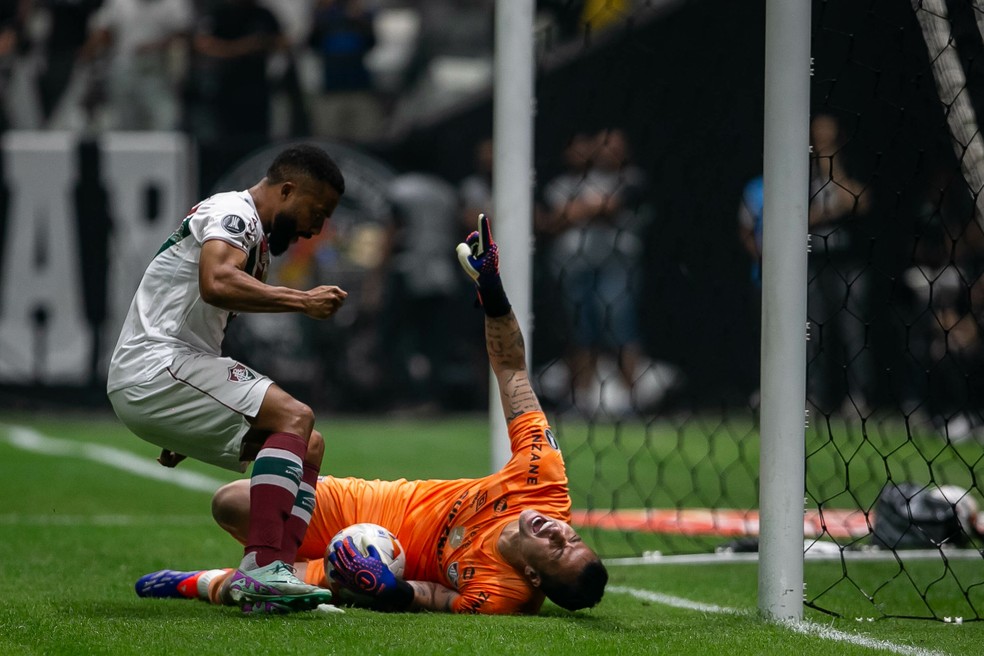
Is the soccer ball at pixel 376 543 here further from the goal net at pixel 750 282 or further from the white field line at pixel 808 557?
the white field line at pixel 808 557

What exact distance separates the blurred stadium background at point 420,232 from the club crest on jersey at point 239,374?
20.5 ft

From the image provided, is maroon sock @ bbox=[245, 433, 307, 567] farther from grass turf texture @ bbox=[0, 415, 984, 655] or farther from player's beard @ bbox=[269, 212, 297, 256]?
player's beard @ bbox=[269, 212, 297, 256]

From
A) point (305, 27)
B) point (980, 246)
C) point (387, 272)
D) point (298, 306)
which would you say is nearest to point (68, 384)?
point (387, 272)

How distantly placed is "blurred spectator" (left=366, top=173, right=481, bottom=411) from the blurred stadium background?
2cm

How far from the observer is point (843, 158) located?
7836 millimetres

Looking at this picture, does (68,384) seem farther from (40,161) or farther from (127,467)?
(127,467)

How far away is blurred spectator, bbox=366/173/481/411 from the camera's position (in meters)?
14.9

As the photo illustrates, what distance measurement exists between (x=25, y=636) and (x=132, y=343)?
1.19 m

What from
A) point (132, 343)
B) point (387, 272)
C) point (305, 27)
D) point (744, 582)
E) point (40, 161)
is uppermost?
point (305, 27)

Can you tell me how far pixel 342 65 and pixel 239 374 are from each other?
1127cm

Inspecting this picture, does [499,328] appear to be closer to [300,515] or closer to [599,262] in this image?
[300,515]

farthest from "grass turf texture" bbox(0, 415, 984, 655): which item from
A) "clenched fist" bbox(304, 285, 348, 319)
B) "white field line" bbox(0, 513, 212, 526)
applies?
"clenched fist" bbox(304, 285, 348, 319)

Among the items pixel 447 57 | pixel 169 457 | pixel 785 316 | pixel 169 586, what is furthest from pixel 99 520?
pixel 447 57

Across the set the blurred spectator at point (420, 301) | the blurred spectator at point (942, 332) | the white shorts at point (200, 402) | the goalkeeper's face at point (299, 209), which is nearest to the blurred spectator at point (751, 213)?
the blurred spectator at point (942, 332)
